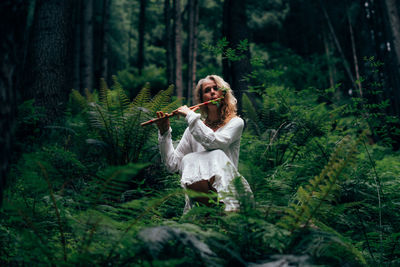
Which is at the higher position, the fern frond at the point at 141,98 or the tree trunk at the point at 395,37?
the tree trunk at the point at 395,37

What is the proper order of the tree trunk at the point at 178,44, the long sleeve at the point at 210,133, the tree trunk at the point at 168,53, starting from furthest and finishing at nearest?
the tree trunk at the point at 178,44
the tree trunk at the point at 168,53
the long sleeve at the point at 210,133

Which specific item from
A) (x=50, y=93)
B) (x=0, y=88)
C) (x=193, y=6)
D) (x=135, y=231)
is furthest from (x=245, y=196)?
(x=193, y=6)

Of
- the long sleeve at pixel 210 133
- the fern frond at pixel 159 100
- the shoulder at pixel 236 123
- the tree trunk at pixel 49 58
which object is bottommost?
the long sleeve at pixel 210 133

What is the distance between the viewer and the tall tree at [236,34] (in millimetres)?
5641

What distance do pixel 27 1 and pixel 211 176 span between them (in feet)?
5.83

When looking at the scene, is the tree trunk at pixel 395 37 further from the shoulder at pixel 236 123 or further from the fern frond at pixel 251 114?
the shoulder at pixel 236 123

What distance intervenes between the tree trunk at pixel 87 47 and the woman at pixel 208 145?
269 inches

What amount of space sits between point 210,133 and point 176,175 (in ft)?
3.71

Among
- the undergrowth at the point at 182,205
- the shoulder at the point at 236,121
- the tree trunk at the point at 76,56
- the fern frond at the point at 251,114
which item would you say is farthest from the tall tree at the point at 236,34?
the tree trunk at the point at 76,56

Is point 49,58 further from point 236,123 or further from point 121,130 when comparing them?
point 236,123

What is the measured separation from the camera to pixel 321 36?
20.7m

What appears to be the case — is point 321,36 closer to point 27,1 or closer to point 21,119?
point 21,119

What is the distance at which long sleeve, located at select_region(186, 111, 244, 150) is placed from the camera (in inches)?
108

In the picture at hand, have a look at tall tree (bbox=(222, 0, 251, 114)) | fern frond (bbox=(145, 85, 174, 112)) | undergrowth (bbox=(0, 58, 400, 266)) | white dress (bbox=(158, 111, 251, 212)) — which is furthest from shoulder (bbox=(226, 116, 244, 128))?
tall tree (bbox=(222, 0, 251, 114))
